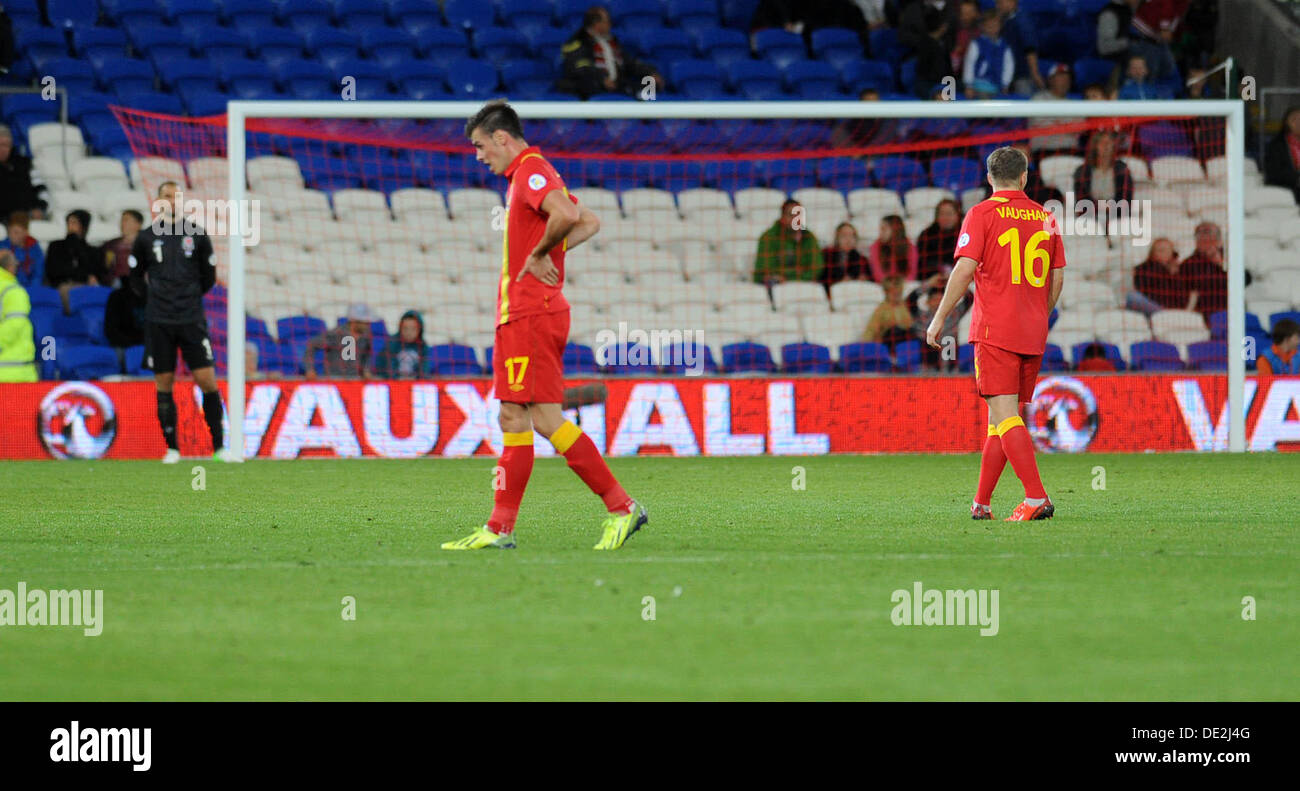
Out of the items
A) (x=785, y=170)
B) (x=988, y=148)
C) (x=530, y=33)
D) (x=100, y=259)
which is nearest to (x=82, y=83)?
(x=100, y=259)

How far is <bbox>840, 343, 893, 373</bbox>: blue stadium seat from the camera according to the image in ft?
50.0

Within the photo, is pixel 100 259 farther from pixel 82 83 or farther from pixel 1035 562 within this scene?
pixel 1035 562

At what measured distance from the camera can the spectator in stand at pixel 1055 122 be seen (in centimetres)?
1686

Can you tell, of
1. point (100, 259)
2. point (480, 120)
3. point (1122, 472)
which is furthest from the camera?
point (100, 259)

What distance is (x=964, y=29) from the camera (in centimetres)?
1827

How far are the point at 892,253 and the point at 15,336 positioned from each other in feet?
25.2

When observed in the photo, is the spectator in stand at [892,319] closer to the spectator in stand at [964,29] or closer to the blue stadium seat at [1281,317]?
the blue stadium seat at [1281,317]

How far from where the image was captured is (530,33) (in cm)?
1902

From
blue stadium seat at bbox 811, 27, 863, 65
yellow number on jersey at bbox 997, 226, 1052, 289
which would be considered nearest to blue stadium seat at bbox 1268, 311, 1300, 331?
blue stadium seat at bbox 811, 27, 863, 65

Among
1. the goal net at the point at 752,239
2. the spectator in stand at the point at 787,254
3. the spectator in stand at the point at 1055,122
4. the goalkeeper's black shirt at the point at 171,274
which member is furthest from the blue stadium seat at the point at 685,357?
the goalkeeper's black shirt at the point at 171,274

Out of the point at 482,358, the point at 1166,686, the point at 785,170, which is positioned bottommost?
the point at 1166,686

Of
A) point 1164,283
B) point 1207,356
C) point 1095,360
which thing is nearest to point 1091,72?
point 1164,283

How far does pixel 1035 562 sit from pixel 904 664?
219 cm

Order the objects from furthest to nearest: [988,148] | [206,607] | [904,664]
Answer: [988,148]
[206,607]
[904,664]
